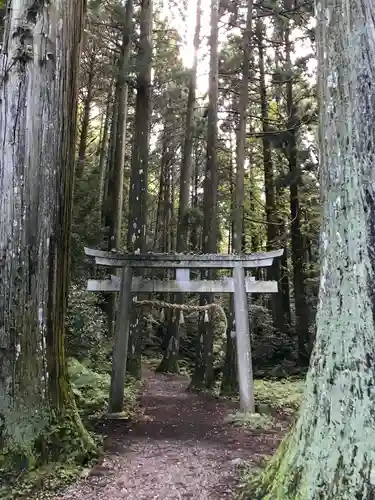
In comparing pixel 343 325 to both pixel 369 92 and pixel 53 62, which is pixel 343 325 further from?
pixel 53 62

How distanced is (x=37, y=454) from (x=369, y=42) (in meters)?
4.02

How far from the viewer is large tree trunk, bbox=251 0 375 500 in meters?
2.54

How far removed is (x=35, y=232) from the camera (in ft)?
13.1

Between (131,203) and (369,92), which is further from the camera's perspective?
(131,203)

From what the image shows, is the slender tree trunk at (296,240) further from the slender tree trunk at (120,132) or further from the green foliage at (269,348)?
the slender tree trunk at (120,132)

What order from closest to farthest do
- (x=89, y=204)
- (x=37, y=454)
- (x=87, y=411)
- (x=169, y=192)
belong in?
1. (x=37, y=454)
2. (x=87, y=411)
3. (x=89, y=204)
4. (x=169, y=192)

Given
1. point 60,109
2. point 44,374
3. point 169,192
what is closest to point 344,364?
point 44,374

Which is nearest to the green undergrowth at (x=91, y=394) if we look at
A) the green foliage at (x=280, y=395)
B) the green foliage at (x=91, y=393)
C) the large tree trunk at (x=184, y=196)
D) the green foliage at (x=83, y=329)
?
the green foliage at (x=91, y=393)

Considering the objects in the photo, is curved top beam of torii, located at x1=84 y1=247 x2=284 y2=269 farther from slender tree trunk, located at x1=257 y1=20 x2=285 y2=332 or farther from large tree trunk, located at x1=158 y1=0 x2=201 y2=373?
slender tree trunk, located at x1=257 y1=20 x2=285 y2=332

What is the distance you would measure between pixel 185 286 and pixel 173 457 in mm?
3126

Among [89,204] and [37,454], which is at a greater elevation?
[89,204]

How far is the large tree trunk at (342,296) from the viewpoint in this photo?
8.32 ft

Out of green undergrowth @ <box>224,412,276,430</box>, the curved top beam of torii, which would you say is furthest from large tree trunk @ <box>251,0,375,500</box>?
the curved top beam of torii

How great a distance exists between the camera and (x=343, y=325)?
2.70 metres
